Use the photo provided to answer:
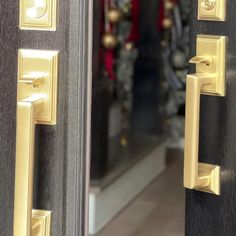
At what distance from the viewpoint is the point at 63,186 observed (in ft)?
3.29

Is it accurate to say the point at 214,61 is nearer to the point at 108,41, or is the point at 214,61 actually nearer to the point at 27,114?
the point at 27,114

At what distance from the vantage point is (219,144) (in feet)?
3.62

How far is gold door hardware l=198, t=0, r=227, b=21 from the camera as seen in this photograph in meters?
1.06

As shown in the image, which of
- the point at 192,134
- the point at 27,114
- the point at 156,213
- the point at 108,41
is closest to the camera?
the point at 27,114

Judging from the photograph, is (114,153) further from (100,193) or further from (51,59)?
(51,59)

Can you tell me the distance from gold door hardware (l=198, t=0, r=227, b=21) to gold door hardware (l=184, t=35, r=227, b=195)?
3cm

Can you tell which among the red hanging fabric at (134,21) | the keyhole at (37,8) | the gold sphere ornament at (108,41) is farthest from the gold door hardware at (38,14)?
the red hanging fabric at (134,21)

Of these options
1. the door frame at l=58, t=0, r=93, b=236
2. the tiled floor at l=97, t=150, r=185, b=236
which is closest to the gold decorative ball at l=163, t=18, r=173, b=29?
the tiled floor at l=97, t=150, r=185, b=236

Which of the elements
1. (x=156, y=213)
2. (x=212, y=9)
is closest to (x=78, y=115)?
(x=212, y=9)

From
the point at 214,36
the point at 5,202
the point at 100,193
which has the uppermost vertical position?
the point at 214,36

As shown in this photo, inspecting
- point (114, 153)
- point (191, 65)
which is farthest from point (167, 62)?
point (191, 65)

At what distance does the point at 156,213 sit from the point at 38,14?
232 centimetres

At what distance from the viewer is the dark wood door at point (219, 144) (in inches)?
42.1

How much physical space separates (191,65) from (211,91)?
48mm
